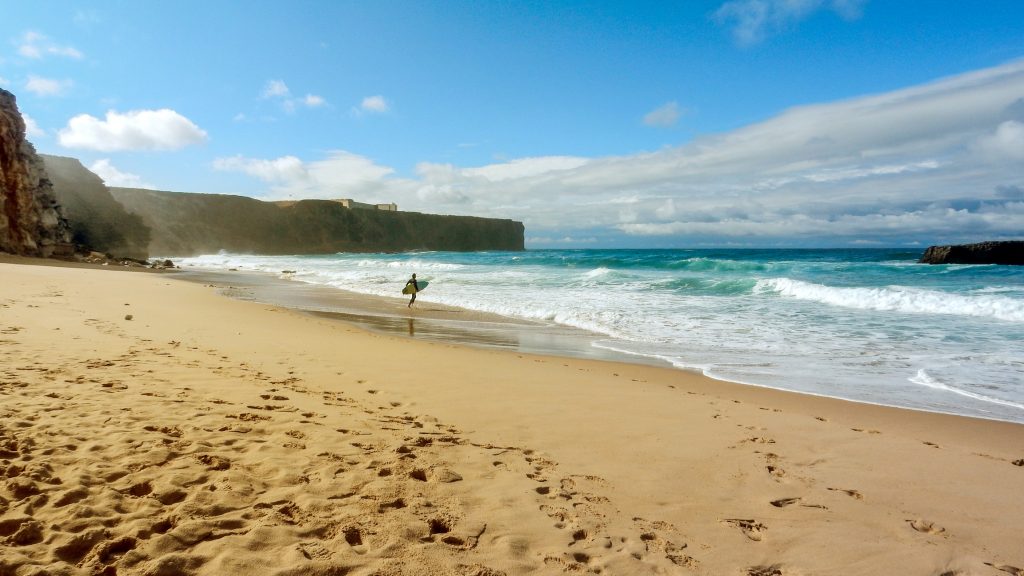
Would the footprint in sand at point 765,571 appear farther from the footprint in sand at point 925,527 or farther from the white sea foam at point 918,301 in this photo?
the white sea foam at point 918,301

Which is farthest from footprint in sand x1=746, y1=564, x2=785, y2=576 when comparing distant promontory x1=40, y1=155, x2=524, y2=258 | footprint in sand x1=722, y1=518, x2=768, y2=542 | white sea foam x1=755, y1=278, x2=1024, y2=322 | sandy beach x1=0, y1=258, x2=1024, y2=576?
distant promontory x1=40, y1=155, x2=524, y2=258

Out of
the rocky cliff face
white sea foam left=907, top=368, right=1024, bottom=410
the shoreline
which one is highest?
the rocky cliff face

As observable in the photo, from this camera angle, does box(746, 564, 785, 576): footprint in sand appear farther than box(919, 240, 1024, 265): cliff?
No

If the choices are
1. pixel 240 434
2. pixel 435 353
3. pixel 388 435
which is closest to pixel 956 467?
pixel 388 435

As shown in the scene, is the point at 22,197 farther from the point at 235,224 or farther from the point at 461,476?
the point at 235,224

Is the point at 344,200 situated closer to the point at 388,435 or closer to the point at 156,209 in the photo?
the point at 156,209

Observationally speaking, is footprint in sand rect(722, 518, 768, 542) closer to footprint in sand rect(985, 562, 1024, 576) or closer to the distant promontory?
footprint in sand rect(985, 562, 1024, 576)

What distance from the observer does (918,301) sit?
49.1 ft

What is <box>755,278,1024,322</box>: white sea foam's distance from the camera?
43.2 feet

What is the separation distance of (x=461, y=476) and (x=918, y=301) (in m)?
16.7

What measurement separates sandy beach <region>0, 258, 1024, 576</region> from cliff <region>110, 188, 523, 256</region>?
6848 centimetres

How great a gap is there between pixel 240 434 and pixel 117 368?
2.47 meters

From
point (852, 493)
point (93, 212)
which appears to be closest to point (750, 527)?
point (852, 493)

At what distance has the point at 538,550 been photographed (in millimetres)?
2520
